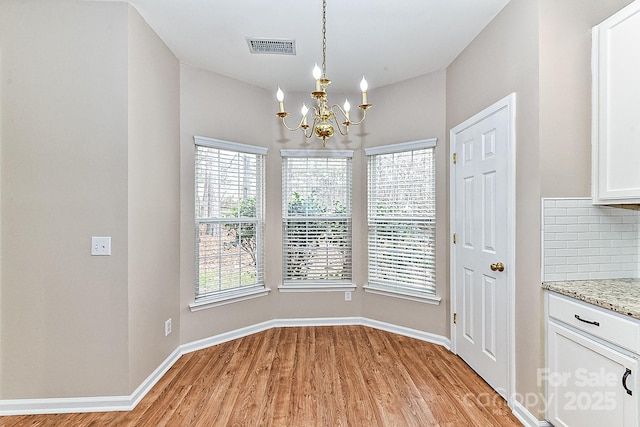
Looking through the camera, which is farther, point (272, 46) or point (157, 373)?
point (272, 46)

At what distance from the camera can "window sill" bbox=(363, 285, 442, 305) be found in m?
3.29

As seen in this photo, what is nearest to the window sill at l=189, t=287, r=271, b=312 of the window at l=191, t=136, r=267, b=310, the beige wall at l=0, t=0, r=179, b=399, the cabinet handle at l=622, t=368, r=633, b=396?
the window at l=191, t=136, r=267, b=310

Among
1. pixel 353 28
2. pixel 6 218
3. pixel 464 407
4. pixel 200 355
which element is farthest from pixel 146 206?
pixel 464 407

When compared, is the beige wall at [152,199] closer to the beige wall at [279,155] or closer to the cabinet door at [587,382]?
the beige wall at [279,155]

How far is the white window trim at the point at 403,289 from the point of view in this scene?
3.29m

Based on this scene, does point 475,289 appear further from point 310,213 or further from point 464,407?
point 310,213

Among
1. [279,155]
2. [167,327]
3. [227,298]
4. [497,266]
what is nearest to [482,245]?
[497,266]

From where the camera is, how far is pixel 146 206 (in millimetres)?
2451

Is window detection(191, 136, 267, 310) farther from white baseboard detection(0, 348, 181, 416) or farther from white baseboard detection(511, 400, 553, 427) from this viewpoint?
white baseboard detection(511, 400, 553, 427)

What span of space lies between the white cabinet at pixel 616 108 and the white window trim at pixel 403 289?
144cm

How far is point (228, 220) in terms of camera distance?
338 cm

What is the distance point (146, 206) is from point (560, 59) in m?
2.96

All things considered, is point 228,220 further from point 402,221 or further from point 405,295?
point 405,295

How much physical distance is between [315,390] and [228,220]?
1.84 meters
